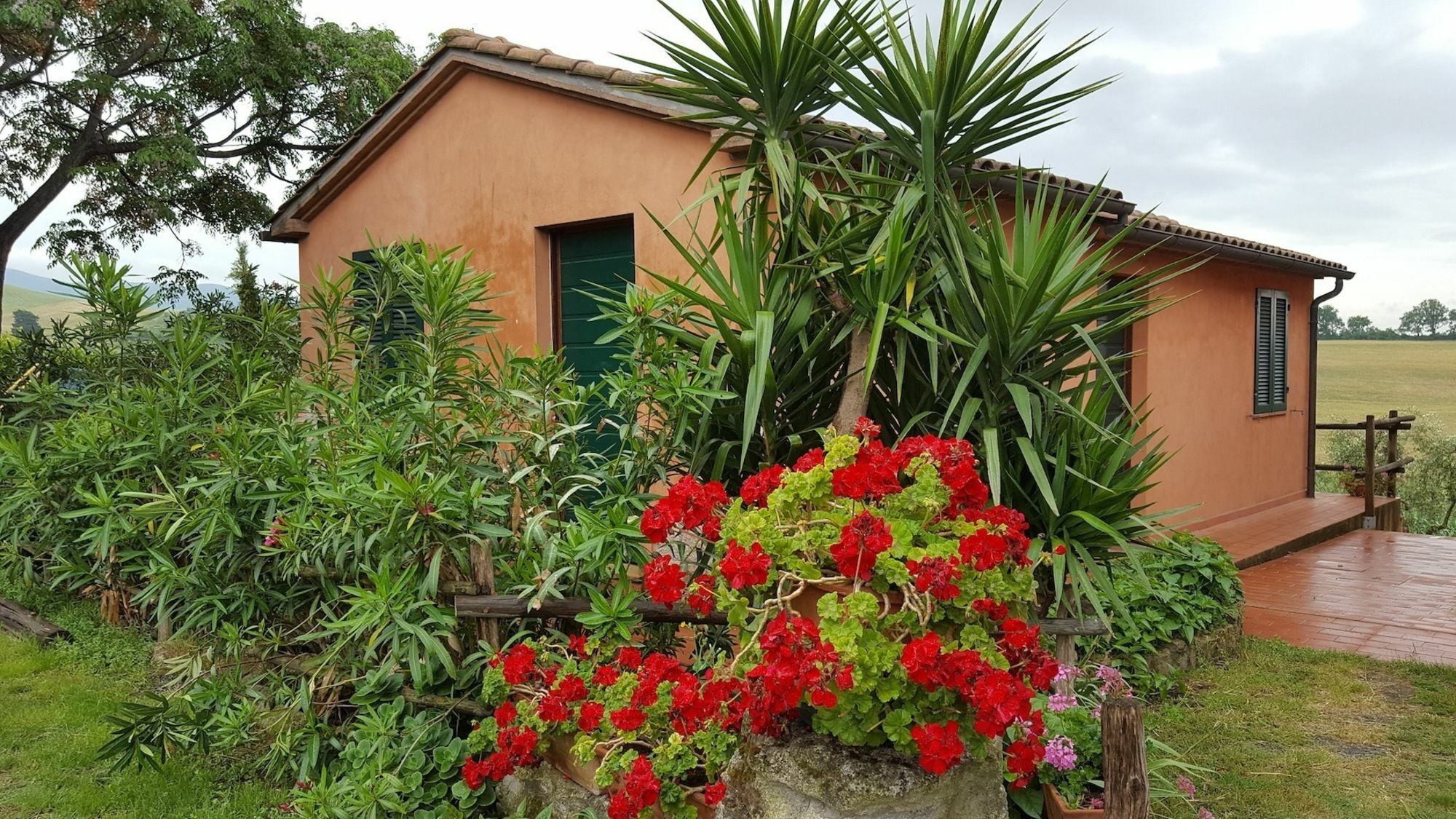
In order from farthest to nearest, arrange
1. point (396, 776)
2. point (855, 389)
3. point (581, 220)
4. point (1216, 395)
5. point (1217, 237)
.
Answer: point (1216, 395) → point (1217, 237) → point (581, 220) → point (855, 389) → point (396, 776)

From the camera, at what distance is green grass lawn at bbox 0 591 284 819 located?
3896mm

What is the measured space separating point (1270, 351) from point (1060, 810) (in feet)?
34.3

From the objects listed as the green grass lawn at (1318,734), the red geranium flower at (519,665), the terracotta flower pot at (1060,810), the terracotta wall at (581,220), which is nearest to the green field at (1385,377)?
the terracotta wall at (581,220)

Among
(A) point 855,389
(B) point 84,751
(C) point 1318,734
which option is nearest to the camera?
(A) point 855,389

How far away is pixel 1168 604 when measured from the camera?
589cm

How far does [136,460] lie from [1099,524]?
438cm

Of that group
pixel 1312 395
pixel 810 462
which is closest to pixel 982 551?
pixel 810 462

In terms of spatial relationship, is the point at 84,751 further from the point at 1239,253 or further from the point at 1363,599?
the point at 1239,253

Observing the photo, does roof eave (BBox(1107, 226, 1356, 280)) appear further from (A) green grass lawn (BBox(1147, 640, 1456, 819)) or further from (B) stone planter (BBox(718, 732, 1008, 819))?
(B) stone planter (BBox(718, 732, 1008, 819))

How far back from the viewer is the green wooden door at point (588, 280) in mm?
7367

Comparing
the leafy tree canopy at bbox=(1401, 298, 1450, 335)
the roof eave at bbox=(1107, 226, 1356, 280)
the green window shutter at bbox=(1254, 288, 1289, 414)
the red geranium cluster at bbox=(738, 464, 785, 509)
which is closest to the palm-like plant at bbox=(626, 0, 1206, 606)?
the red geranium cluster at bbox=(738, 464, 785, 509)

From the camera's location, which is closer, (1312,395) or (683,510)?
(683,510)

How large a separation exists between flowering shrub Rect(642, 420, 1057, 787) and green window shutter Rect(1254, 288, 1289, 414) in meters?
10.1

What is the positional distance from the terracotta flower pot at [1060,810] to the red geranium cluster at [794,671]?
1.16 m
